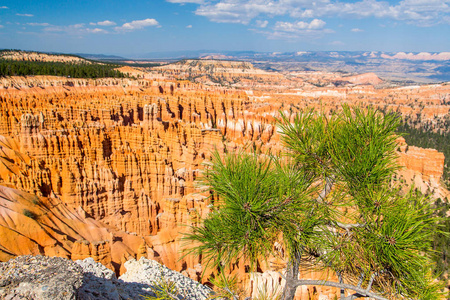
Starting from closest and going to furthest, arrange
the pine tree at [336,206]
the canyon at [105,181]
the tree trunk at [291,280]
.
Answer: the pine tree at [336,206] < the tree trunk at [291,280] < the canyon at [105,181]

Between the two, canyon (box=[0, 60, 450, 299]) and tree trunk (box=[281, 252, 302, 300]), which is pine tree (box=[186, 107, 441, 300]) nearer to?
tree trunk (box=[281, 252, 302, 300])

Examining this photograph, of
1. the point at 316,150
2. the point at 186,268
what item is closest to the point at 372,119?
the point at 316,150

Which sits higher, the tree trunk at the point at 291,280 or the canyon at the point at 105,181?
the tree trunk at the point at 291,280

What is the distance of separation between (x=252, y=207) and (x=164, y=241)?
534 inches

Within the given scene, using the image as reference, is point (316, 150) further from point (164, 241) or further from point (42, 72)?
point (42, 72)

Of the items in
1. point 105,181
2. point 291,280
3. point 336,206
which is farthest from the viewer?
point 105,181

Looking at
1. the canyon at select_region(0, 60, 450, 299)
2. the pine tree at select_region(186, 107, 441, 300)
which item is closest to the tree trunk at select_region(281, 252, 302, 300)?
the pine tree at select_region(186, 107, 441, 300)

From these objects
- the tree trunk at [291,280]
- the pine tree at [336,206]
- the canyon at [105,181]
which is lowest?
the canyon at [105,181]

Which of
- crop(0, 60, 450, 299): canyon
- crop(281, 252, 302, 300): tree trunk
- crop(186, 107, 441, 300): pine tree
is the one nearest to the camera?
crop(186, 107, 441, 300): pine tree

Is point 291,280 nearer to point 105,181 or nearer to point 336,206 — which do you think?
point 336,206

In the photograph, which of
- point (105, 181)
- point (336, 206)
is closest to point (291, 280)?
point (336, 206)

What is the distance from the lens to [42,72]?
181ft

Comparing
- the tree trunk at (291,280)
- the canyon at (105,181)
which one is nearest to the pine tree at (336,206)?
the tree trunk at (291,280)

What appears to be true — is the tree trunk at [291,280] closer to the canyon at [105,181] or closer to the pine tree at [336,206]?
the pine tree at [336,206]
